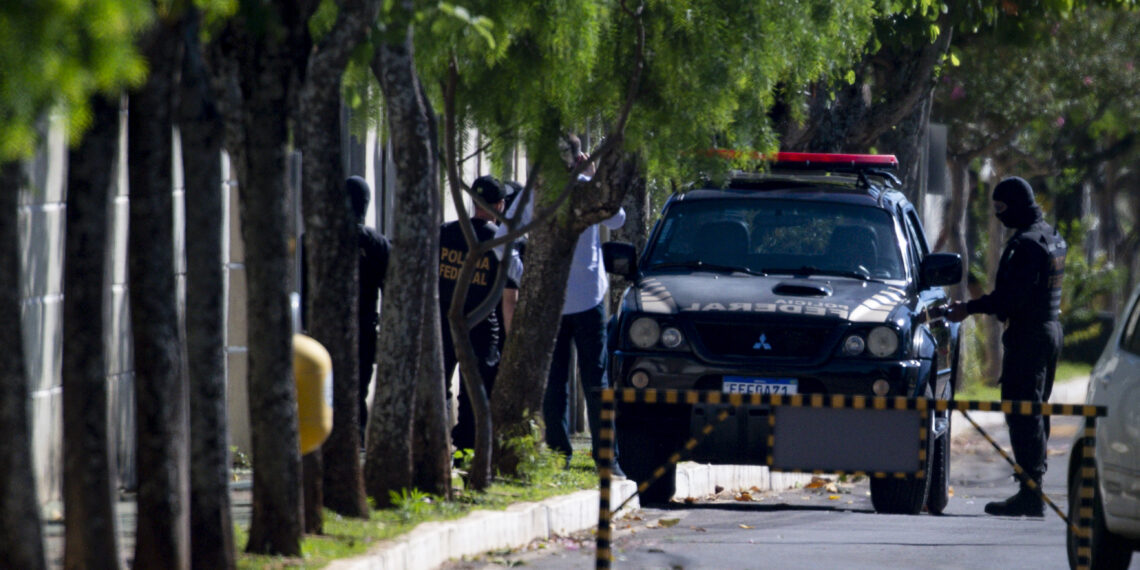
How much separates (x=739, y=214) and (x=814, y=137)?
5.49 metres

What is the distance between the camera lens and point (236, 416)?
38.7 ft

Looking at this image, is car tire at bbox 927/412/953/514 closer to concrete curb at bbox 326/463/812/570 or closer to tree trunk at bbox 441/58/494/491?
concrete curb at bbox 326/463/812/570

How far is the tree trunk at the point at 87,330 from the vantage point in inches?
226

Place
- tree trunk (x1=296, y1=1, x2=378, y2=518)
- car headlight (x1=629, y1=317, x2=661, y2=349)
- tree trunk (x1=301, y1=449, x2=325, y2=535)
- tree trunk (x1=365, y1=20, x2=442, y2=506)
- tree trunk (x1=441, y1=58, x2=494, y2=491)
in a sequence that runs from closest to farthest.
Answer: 1. tree trunk (x1=301, y1=449, x2=325, y2=535)
2. tree trunk (x1=296, y1=1, x2=378, y2=518)
3. tree trunk (x1=365, y1=20, x2=442, y2=506)
4. tree trunk (x1=441, y1=58, x2=494, y2=491)
5. car headlight (x1=629, y1=317, x2=661, y2=349)

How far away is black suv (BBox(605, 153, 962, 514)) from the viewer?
1019 centimetres

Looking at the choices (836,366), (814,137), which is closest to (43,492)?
(836,366)

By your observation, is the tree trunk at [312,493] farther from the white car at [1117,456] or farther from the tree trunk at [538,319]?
the white car at [1117,456]

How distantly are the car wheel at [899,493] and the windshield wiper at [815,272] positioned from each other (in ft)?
2.79

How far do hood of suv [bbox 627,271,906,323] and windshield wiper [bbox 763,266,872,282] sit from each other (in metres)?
0.07

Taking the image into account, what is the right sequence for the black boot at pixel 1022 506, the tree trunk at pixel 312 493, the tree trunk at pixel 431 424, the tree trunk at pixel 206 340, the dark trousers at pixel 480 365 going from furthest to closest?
1. the dark trousers at pixel 480 365
2. the black boot at pixel 1022 506
3. the tree trunk at pixel 431 424
4. the tree trunk at pixel 312 493
5. the tree trunk at pixel 206 340

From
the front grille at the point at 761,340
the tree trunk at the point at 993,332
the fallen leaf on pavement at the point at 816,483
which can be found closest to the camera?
the front grille at the point at 761,340

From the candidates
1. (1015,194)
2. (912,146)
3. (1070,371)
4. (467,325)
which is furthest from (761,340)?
(1070,371)

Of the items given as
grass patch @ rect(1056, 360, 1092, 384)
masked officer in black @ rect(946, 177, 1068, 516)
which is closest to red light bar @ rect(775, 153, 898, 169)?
masked officer in black @ rect(946, 177, 1068, 516)

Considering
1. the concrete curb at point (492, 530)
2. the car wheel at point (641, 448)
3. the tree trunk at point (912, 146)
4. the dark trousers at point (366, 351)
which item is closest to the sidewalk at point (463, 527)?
the concrete curb at point (492, 530)
